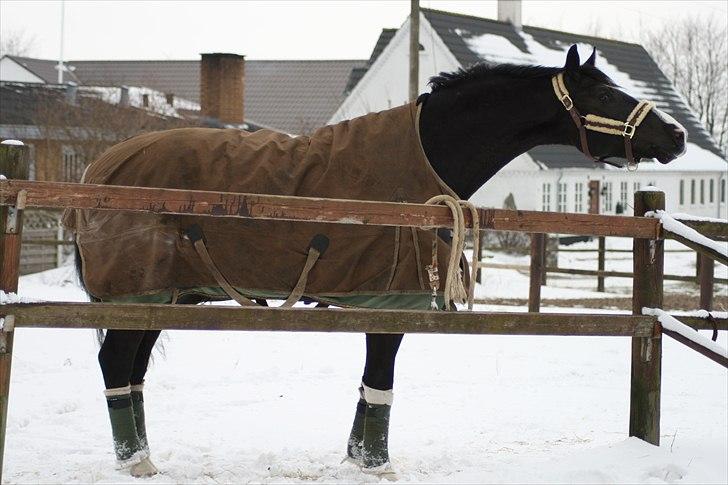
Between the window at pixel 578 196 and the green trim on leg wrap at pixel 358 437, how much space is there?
81.2 ft

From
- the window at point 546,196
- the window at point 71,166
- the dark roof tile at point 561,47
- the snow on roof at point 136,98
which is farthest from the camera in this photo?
the dark roof tile at point 561,47

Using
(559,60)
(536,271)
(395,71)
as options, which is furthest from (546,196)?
(536,271)

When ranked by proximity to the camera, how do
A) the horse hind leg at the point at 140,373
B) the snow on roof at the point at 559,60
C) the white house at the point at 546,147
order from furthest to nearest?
the snow on roof at the point at 559,60, the white house at the point at 546,147, the horse hind leg at the point at 140,373

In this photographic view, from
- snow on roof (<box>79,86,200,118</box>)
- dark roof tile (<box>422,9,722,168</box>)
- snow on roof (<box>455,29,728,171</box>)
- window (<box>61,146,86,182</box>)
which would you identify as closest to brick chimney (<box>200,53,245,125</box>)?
snow on roof (<box>79,86,200,118</box>)

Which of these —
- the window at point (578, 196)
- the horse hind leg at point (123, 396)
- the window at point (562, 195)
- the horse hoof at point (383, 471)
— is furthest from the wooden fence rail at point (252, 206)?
the window at point (578, 196)

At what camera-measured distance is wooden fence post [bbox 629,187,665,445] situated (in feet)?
15.4

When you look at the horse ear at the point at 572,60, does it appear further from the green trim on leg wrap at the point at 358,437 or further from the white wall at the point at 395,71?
the white wall at the point at 395,71

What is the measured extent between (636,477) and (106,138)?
16.1 m

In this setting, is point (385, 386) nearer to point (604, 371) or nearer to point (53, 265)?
point (604, 371)

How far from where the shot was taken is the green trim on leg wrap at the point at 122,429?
4406 millimetres

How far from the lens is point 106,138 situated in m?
18.8

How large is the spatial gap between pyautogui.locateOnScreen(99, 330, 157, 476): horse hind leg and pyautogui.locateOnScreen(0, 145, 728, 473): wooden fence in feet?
2.15

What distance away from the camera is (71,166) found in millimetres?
20109

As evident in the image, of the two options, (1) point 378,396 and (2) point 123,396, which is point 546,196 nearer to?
(1) point 378,396
